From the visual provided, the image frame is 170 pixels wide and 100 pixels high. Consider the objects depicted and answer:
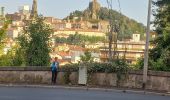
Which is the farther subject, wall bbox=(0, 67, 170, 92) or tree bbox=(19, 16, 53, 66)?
tree bbox=(19, 16, 53, 66)

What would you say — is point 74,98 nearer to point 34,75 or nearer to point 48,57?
point 34,75

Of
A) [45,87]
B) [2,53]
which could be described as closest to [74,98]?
[45,87]

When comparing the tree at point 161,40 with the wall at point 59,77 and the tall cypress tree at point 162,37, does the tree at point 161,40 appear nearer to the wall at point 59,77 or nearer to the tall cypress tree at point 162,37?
the tall cypress tree at point 162,37

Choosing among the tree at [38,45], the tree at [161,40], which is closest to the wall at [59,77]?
the tree at [161,40]

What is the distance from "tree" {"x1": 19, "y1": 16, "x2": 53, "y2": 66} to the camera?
39312 millimetres

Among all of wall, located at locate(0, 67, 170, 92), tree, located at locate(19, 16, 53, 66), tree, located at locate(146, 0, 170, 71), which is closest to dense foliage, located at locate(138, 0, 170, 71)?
tree, located at locate(146, 0, 170, 71)

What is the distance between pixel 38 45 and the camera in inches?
1555

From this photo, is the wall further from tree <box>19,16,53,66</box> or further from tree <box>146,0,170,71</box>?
tree <box>19,16,53,66</box>

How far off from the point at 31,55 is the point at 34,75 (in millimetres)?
6754

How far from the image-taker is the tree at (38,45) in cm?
3931

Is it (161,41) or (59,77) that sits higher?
(161,41)

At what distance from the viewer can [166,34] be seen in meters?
36.4

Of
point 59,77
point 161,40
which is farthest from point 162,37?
point 59,77

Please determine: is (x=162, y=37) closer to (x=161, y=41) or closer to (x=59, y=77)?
(x=161, y=41)
